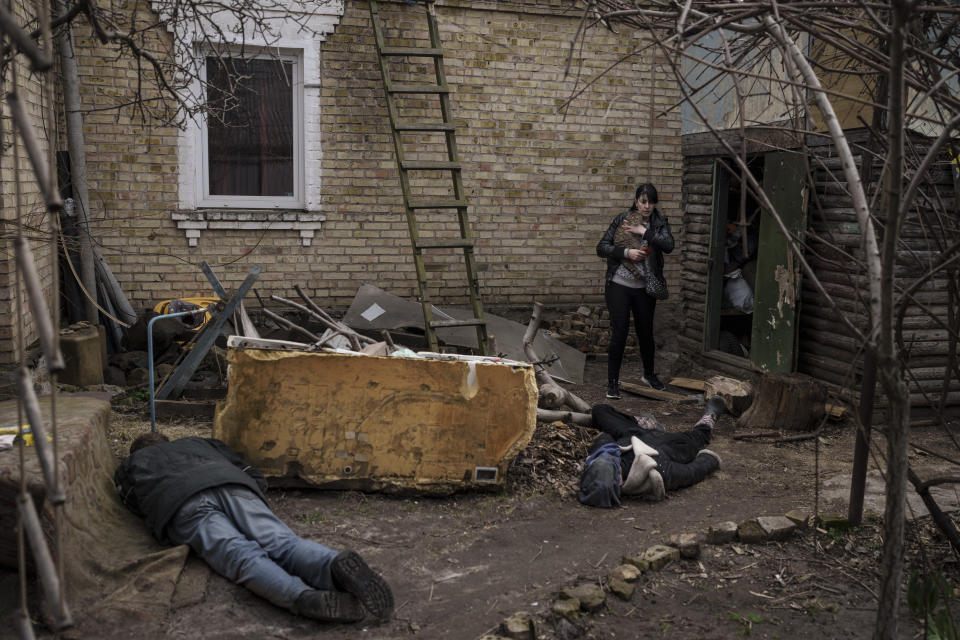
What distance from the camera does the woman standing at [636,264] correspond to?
A: 7594 mm

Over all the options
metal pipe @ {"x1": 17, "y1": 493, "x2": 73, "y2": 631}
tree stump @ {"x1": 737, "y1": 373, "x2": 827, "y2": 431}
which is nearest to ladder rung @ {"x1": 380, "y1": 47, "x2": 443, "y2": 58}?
tree stump @ {"x1": 737, "y1": 373, "x2": 827, "y2": 431}

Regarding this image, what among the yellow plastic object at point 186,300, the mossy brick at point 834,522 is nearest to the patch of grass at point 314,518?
the mossy brick at point 834,522

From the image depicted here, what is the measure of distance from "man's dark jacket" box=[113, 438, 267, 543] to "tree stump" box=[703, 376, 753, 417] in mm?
4252

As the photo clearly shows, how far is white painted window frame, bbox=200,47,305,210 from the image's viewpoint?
8.77 metres

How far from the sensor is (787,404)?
680 cm

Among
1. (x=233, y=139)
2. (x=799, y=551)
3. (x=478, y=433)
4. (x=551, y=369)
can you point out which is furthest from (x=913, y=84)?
(x=233, y=139)

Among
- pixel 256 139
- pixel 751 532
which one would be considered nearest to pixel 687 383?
pixel 751 532

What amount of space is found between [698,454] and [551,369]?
10.4 feet

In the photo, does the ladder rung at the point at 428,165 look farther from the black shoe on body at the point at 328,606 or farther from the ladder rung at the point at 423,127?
the black shoe on body at the point at 328,606

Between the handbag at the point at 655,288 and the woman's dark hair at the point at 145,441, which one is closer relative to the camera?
the woman's dark hair at the point at 145,441

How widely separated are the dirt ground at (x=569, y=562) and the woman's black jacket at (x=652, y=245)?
7.56 feet

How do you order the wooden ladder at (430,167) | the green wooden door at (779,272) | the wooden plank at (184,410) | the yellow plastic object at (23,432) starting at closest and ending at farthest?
the yellow plastic object at (23,432), the wooden plank at (184,410), the green wooden door at (779,272), the wooden ladder at (430,167)

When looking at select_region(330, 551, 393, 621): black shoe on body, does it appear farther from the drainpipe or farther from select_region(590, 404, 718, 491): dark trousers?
the drainpipe

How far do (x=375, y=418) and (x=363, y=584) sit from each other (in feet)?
5.12
